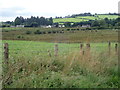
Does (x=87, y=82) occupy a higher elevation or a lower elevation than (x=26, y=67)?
lower

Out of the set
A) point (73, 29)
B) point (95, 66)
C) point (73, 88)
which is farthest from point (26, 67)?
point (73, 29)

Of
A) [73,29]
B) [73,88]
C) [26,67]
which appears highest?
[73,29]

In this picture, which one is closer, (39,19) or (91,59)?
(91,59)

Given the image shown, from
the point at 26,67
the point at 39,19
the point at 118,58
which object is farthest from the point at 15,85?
the point at 39,19

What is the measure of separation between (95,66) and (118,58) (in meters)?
1.49

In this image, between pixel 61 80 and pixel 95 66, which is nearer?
pixel 61 80

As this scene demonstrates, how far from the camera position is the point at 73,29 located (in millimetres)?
11422

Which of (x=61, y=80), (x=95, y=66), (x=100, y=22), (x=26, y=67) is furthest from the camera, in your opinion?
(x=100, y=22)

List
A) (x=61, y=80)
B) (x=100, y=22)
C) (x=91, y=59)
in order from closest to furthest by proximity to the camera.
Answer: (x=61, y=80) → (x=91, y=59) → (x=100, y=22)

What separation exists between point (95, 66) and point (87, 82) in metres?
1.33

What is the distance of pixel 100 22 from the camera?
36.8 ft

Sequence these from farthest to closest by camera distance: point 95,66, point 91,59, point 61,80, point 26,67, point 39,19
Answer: point 39,19 < point 91,59 < point 95,66 < point 26,67 < point 61,80

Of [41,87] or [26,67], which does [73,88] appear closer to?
[41,87]

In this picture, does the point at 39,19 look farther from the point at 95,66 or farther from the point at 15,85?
the point at 15,85
